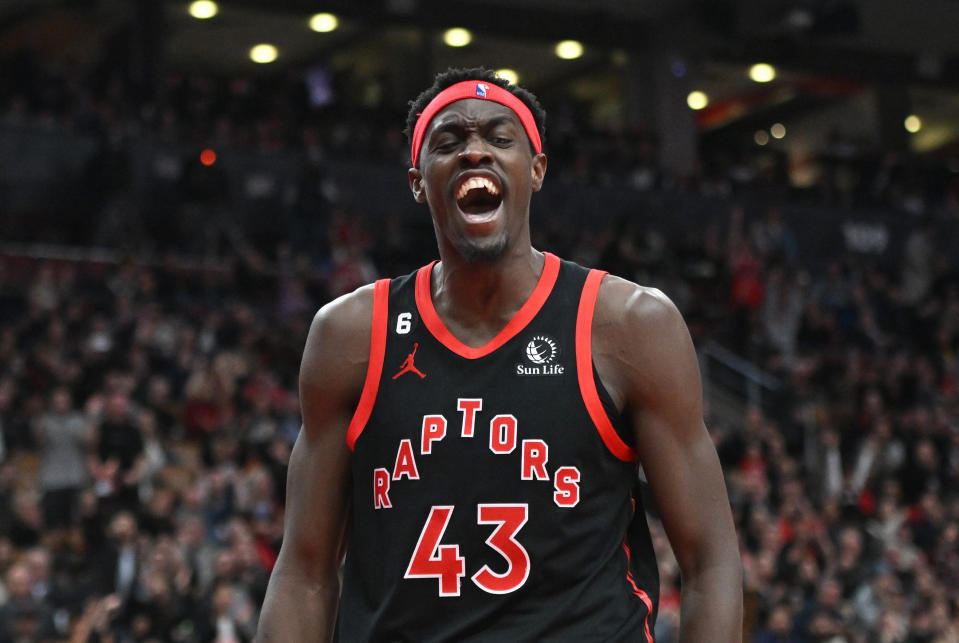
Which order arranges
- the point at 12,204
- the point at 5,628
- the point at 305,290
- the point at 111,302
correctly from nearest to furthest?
1. the point at 5,628
2. the point at 111,302
3. the point at 305,290
4. the point at 12,204

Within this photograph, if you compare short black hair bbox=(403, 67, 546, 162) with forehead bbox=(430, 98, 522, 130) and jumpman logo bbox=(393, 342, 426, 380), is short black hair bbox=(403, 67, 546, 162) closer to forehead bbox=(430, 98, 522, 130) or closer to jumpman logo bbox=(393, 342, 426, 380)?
forehead bbox=(430, 98, 522, 130)

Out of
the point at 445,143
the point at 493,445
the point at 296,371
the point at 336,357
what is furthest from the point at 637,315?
the point at 296,371

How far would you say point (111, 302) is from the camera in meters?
14.8

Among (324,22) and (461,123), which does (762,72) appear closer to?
(324,22)

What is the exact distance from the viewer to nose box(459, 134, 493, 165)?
335 cm

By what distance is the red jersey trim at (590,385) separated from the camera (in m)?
3.25

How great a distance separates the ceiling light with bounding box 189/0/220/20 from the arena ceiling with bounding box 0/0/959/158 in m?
0.14

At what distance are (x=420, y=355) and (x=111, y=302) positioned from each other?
11.9m

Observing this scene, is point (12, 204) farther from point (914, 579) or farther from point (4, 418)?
point (914, 579)

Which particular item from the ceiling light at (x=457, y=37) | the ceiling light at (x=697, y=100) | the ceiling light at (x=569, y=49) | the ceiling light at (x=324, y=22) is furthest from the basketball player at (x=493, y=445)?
the ceiling light at (x=569, y=49)

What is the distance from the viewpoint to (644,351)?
10.7ft

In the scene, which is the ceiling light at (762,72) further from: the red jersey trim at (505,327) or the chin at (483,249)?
the chin at (483,249)

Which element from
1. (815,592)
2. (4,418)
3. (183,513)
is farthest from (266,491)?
(815,592)

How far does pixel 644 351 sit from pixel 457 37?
21.3m
